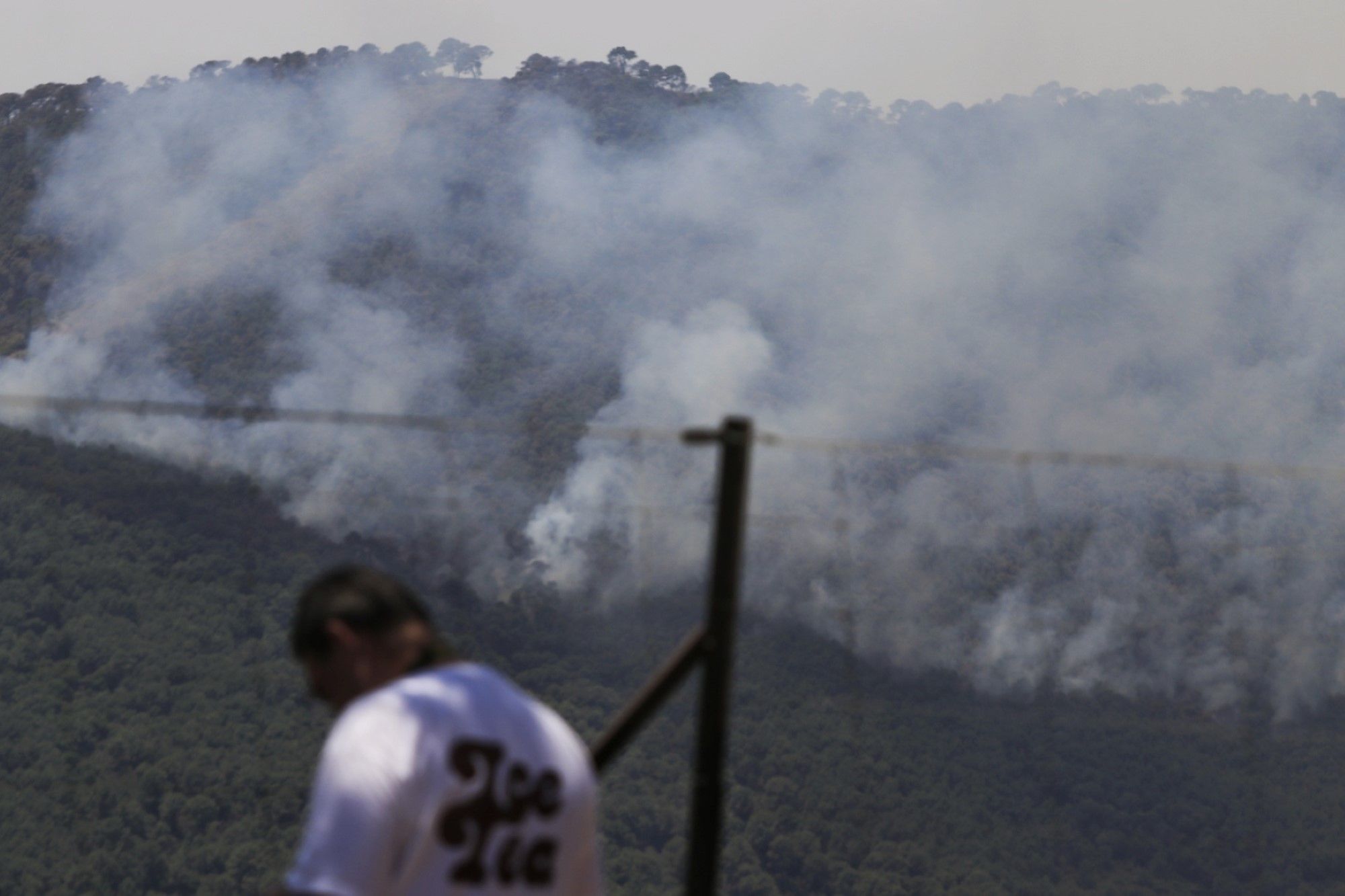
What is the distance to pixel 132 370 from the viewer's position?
4444 inches

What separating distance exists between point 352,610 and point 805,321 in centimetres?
12565

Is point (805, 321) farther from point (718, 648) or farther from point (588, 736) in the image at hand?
point (718, 648)

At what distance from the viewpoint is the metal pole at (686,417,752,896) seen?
3691 millimetres

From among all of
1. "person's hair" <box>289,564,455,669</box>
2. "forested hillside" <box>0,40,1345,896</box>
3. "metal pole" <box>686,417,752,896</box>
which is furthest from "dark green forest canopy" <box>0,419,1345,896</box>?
"person's hair" <box>289,564,455,669</box>

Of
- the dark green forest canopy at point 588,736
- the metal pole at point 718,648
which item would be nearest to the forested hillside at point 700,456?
the dark green forest canopy at point 588,736

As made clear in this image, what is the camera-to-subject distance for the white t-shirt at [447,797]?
2299 millimetres

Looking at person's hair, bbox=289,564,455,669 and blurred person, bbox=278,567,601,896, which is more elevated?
person's hair, bbox=289,564,455,669

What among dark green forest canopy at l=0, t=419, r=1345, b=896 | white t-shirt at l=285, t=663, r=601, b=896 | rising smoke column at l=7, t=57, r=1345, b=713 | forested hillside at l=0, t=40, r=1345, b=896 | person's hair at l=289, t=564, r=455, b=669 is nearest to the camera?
white t-shirt at l=285, t=663, r=601, b=896

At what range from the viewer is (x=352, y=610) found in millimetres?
2570

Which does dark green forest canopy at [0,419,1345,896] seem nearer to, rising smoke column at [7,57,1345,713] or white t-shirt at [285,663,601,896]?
rising smoke column at [7,57,1345,713]

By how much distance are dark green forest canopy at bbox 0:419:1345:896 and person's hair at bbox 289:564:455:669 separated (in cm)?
6444

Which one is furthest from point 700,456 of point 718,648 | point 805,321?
point 718,648

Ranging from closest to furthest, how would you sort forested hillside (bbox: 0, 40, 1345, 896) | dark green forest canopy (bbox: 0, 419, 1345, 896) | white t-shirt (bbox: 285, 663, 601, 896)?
white t-shirt (bbox: 285, 663, 601, 896) → dark green forest canopy (bbox: 0, 419, 1345, 896) → forested hillside (bbox: 0, 40, 1345, 896)

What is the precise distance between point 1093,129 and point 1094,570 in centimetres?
4360
